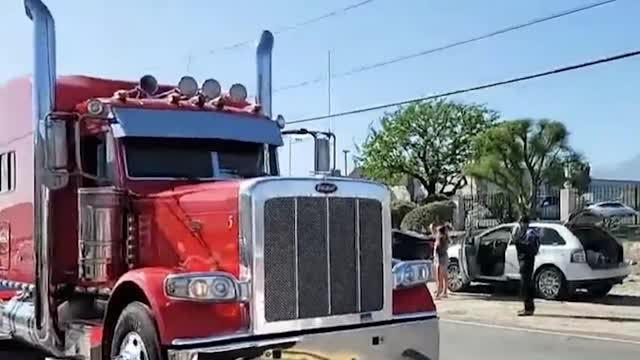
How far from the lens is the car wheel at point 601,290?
1817cm

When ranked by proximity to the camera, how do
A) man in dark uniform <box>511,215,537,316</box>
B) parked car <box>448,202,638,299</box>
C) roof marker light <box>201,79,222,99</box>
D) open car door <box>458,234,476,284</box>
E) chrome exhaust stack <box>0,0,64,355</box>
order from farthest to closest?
open car door <box>458,234,476,284</box>
parked car <box>448,202,638,299</box>
man in dark uniform <box>511,215,537,316</box>
roof marker light <box>201,79,222,99</box>
chrome exhaust stack <box>0,0,64,355</box>

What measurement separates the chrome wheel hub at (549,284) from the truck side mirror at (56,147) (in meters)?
12.4

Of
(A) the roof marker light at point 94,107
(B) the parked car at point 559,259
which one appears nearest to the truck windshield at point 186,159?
(A) the roof marker light at point 94,107

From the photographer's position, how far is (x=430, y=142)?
2226 inches

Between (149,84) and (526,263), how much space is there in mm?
9488

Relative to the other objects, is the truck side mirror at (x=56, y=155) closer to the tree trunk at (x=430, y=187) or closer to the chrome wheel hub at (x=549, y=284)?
the chrome wheel hub at (x=549, y=284)

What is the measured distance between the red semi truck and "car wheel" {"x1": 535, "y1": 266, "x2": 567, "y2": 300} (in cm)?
994

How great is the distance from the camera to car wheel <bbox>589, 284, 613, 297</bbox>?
18.2 m

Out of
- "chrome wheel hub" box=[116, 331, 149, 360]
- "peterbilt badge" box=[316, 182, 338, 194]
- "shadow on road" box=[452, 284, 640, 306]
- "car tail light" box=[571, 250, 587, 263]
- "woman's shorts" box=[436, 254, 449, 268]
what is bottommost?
"shadow on road" box=[452, 284, 640, 306]

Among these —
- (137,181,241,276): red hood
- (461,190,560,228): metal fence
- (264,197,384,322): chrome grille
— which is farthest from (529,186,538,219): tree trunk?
(137,181,241,276): red hood

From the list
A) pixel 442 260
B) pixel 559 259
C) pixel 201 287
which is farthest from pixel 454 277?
pixel 201 287

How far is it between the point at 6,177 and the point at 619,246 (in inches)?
505

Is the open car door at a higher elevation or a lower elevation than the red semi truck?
lower

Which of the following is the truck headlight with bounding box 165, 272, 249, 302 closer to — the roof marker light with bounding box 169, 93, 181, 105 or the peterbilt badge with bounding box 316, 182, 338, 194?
the peterbilt badge with bounding box 316, 182, 338, 194
